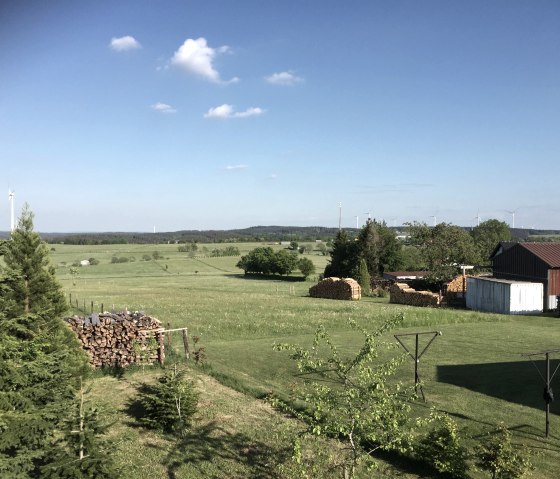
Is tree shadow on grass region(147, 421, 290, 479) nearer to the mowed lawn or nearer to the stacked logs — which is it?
the mowed lawn

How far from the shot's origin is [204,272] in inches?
4065

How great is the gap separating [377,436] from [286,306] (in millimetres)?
31849

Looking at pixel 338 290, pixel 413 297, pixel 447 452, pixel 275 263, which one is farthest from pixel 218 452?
pixel 275 263

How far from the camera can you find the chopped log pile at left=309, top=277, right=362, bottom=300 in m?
47.8

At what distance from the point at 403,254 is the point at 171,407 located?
61726mm

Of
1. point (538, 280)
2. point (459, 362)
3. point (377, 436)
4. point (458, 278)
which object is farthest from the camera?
point (458, 278)

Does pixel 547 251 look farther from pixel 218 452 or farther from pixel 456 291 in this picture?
pixel 218 452

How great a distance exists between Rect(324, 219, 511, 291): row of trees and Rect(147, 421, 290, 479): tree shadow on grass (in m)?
40.1

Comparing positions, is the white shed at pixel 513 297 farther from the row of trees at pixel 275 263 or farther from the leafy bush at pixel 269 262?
the leafy bush at pixel 269 262

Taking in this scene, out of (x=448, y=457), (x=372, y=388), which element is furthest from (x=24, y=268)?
(x=448, y=457)

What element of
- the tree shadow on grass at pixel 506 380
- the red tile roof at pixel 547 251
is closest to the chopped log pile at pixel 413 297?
the red tile roof at pixel 547 251

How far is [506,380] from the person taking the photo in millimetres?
16391

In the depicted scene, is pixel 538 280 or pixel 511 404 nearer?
pixel 511 404

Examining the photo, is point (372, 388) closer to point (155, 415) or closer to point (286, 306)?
point (155, 415)
